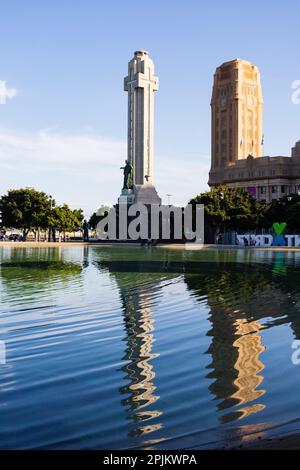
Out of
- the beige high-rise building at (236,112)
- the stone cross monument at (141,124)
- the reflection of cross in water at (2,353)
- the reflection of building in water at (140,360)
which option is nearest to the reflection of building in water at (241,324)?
the reflection of building in water at (140,360)

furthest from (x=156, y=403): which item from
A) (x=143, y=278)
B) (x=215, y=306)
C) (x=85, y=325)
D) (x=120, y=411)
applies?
(x=143, y=278)

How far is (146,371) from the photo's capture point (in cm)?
970

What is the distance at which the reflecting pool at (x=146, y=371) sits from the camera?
22.3 feet

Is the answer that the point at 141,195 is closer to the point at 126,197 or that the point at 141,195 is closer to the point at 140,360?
the point at 126,197

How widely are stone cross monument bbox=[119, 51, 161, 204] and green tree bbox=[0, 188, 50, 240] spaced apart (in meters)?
19.0

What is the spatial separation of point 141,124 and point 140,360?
340 feet

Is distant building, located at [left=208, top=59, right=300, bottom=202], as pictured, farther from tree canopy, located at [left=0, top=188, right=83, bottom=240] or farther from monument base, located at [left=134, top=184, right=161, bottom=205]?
tree canopy, located at [left=0, top=188, right=83, bottom=240]

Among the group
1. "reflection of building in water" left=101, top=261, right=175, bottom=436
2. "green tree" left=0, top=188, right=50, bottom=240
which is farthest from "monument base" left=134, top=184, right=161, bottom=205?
"reflection of building in water" left=101, top=261, right=175, bottom=436

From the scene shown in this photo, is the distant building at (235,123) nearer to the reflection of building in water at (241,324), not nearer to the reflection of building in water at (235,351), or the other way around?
the reflection of building in water at (241,324)

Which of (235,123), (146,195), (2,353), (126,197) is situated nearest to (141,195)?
(146,195)

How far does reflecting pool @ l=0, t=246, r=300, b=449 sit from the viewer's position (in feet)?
22.3

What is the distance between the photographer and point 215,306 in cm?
1734

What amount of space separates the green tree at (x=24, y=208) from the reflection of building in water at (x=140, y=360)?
7628cm

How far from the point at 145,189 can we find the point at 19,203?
85.1 feet
